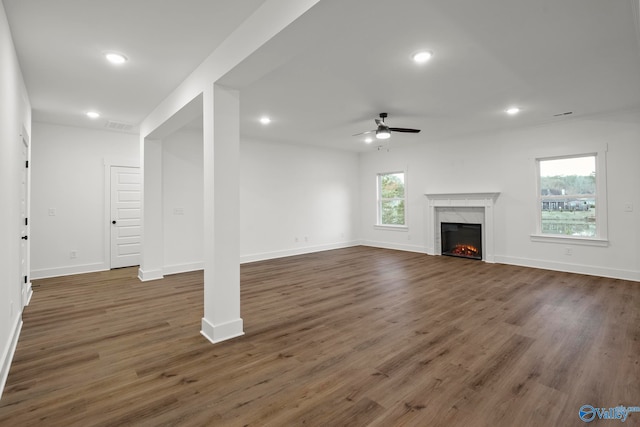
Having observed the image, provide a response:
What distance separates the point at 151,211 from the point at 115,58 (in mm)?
2645

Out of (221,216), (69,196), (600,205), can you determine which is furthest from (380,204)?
(69,196)

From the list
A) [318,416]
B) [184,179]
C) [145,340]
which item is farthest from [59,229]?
[318,416]

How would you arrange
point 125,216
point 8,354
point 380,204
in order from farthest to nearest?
point 380,204
point 125,216
point 8,354

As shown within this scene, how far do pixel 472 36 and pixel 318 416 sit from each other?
10.4 feet

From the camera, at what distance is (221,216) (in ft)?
9.30

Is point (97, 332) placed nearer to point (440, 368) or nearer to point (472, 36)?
point (440, 368)

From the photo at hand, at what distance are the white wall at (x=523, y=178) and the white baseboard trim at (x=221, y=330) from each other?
5495 millimetres

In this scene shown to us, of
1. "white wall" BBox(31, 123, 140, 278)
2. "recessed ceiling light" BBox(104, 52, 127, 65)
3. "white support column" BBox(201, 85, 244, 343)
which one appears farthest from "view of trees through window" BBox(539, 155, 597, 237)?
"white wall" BBox(31, 123, 140, 278)

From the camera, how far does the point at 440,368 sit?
2.30 m

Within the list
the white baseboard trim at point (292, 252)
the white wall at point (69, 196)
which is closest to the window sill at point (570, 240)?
the white baseboard trim at point (292, 252)

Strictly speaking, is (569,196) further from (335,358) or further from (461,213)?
(335,358)

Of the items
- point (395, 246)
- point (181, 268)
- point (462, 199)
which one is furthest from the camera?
point (395, 246)

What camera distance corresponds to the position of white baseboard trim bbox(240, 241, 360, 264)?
21.7 ft

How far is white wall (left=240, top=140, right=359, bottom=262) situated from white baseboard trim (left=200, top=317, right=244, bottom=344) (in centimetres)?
366
